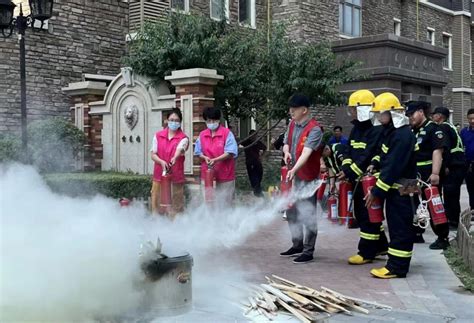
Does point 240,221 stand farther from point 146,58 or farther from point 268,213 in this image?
point 146,58

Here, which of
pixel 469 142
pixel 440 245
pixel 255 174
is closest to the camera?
pixel 440 245

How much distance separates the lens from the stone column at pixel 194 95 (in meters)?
12.4

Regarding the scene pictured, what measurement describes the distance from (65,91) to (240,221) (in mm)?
9260

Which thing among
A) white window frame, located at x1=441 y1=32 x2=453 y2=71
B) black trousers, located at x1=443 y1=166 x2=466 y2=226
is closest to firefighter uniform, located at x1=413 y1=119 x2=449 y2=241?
black trousers, located at x1=443 y1=166 x2=466 y2=226

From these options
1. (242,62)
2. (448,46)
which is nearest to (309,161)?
(242,62)

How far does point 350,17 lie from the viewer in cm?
2602

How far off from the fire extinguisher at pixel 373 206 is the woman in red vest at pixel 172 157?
8.27 ft

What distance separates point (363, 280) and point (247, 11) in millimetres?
16924

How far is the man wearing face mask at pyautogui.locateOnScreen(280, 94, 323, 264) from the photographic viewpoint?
24.2ft

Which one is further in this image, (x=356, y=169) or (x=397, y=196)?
(x=356, y=169)

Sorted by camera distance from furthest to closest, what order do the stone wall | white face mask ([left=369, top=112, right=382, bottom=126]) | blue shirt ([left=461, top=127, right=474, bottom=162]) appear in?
the stone wall → blue shirt ([left=461, top=127, right=474, bottom=162]) → white face mask ([left=369, top=112, right=382, bottom=126])

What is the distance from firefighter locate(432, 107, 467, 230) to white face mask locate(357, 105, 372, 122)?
1765mm

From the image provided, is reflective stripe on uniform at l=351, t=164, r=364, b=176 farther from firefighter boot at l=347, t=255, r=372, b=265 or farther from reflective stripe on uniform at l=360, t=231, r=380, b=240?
firefighter boot at l=347, t=255, r=372, b=265

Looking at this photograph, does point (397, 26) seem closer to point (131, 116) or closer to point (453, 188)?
point (131, 116)
